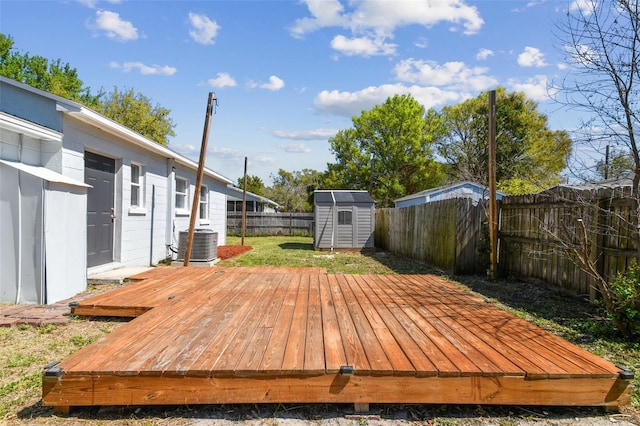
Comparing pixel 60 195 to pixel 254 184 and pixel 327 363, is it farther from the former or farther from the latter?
pixel 254 184

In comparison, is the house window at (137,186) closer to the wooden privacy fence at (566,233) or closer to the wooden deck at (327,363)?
the wooden deck at (327,363)

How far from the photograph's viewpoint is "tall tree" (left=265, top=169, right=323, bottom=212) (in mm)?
35938

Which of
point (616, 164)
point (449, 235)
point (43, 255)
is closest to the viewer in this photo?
point (43, 255)

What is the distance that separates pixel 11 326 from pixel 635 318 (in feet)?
19.5

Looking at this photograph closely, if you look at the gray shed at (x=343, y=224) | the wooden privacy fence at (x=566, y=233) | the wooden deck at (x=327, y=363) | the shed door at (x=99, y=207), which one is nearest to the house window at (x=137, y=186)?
the shed door at (x=99, y=207)

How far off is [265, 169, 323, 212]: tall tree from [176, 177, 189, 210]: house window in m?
20.2

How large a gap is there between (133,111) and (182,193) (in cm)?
2247

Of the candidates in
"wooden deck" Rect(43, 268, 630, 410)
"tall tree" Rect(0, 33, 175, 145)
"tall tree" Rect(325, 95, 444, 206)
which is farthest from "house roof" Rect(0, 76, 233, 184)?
"tall tree" Rect(0, 33, 175, 145)

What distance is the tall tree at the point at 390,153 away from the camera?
87.4 feet

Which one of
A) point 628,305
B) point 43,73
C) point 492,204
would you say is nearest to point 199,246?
point 492,204

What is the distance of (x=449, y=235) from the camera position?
25.7 feet

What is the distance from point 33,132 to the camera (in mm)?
4531

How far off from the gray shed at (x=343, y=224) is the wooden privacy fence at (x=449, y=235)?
2219 millimetres

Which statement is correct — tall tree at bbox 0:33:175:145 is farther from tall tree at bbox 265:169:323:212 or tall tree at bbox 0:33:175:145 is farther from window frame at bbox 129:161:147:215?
window frame at bbox 129:161:147:215
